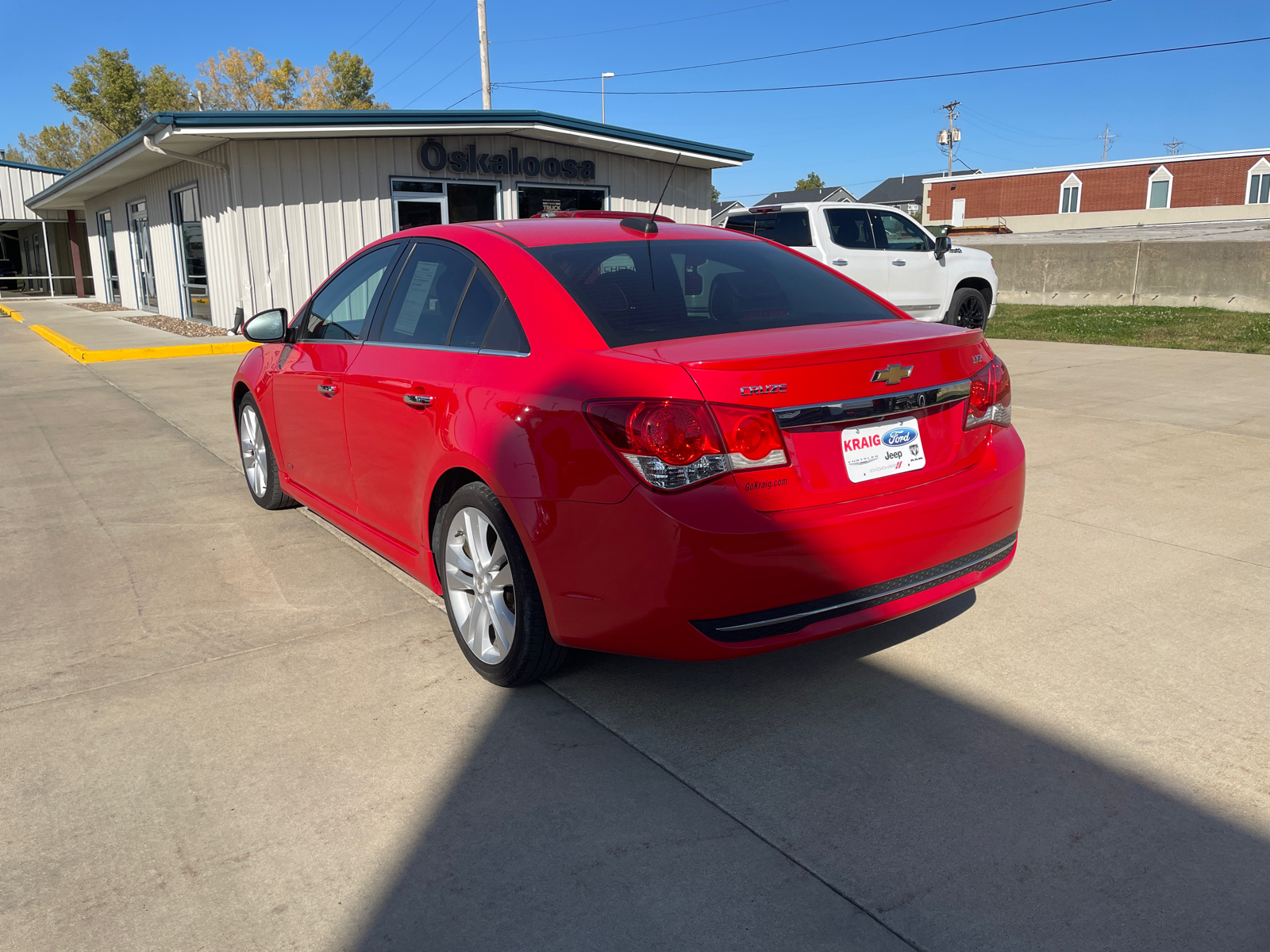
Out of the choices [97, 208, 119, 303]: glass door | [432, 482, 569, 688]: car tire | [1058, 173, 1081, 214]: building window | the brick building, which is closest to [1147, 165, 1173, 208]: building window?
the brick building

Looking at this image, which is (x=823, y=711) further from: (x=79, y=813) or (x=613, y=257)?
(x=79, y=813)

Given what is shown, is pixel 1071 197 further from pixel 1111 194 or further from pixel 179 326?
pixel 179 326

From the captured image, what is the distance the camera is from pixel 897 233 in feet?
42.2

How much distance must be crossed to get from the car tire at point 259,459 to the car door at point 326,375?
17.9 inches

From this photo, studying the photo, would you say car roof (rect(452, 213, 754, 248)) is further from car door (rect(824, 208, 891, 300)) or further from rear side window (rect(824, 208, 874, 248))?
rear side window (rect(824, 208, 874, 248))

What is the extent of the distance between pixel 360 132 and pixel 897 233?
9.52m

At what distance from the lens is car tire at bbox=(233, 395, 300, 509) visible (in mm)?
5465

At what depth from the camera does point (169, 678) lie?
3510 mm

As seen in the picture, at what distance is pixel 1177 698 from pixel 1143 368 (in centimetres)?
930

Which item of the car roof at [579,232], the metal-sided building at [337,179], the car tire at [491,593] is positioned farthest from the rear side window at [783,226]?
the car tire at [491,593]

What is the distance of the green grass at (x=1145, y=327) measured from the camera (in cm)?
1359

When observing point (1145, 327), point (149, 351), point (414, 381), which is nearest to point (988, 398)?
point (414, 381)

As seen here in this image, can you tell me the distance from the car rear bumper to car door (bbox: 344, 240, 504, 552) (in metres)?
0.66

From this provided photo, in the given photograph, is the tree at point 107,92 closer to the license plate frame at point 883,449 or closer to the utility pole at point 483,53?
the utility pole at point 483,53
